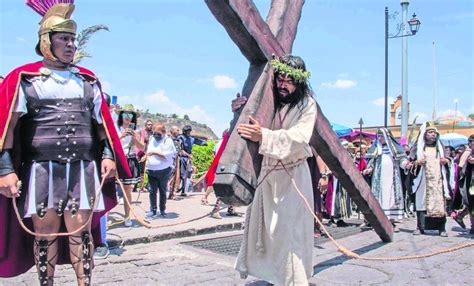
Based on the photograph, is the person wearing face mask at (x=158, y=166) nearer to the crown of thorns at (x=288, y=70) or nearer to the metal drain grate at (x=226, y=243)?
the metal drain grate at (x=226, y=243)

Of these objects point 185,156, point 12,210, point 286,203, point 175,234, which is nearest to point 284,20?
point 286,203

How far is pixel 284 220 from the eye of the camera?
3.53 meters

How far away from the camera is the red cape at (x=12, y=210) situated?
2848 mm

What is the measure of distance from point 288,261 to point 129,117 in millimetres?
3729

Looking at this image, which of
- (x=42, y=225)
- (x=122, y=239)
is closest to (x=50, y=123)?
(x=42, y=225)

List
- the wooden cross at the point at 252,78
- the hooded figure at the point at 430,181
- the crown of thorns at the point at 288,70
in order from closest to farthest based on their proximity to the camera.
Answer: the wooden cross at the point at 252,78, the crown of thorns at the point at 288,70, the hooded figure at the point at 430,181

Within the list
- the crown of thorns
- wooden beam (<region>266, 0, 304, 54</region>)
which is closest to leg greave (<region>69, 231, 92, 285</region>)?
the crown of thorns

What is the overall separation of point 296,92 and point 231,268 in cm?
208

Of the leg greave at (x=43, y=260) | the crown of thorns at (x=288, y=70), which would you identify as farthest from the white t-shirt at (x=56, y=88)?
the crown of thorns at (x=288, y=70)

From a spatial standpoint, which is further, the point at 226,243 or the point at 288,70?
the point at 226,243

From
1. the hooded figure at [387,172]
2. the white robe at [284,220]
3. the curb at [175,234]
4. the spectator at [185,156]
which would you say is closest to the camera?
the white robe at [284,220]

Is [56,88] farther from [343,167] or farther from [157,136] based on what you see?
[157,136]

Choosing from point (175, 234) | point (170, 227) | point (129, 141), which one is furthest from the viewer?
point (129, 141)

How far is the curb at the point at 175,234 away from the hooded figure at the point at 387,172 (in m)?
2.60
